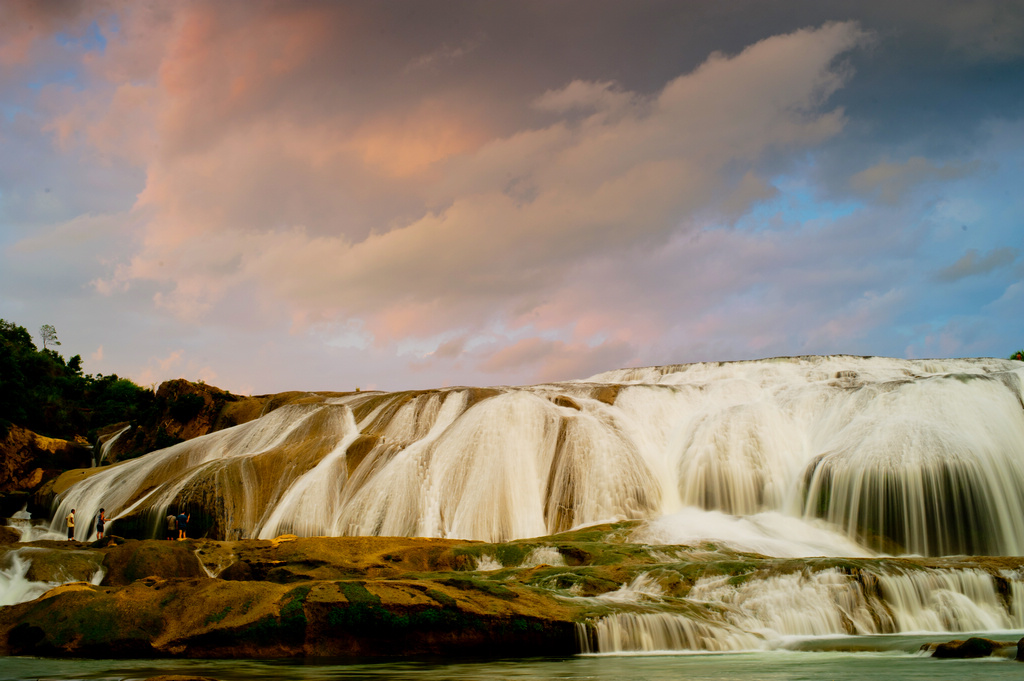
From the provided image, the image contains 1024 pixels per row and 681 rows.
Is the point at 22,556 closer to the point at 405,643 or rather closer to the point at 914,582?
the point at 405,643

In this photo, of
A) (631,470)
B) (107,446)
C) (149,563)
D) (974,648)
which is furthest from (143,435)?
(974,648)

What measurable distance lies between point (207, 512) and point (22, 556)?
710cm

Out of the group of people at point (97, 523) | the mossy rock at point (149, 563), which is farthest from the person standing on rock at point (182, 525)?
the mossy rock at point (149, 563)

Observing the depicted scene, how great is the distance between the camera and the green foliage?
43.5m

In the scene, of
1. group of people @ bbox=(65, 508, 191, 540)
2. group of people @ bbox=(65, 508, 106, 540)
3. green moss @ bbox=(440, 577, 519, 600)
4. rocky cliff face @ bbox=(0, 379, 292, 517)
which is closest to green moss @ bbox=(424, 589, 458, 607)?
green moss @ bbox=(440, 577, 519, 600)

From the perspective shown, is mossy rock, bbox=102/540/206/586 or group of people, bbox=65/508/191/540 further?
group of people, bbox=65/508/191/540

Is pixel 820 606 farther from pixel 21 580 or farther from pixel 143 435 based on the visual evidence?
pixel 143 435

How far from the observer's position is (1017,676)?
27.6ft

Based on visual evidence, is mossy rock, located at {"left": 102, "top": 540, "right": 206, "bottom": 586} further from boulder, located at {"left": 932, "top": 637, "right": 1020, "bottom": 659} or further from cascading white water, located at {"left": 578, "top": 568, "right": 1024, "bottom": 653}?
boulder, located at {"left": 932, "top": 637, "right": 1020, "bottom": 659}

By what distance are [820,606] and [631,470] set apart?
12.0 m

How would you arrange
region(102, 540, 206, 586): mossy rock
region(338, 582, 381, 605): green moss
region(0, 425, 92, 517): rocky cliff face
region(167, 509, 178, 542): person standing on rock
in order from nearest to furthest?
region(338, 582, 381, 605): green moss
region(102, 540, 206, 586): mossy rock
region(167, 509, 178, 542): person standing on rock
region(0, 425, 92, 517): rocky cliff face

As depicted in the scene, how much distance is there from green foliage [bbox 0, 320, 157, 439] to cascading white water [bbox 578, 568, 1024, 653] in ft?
123

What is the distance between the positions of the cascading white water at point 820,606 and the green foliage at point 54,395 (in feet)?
123

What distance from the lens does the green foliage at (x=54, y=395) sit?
4347 cm
